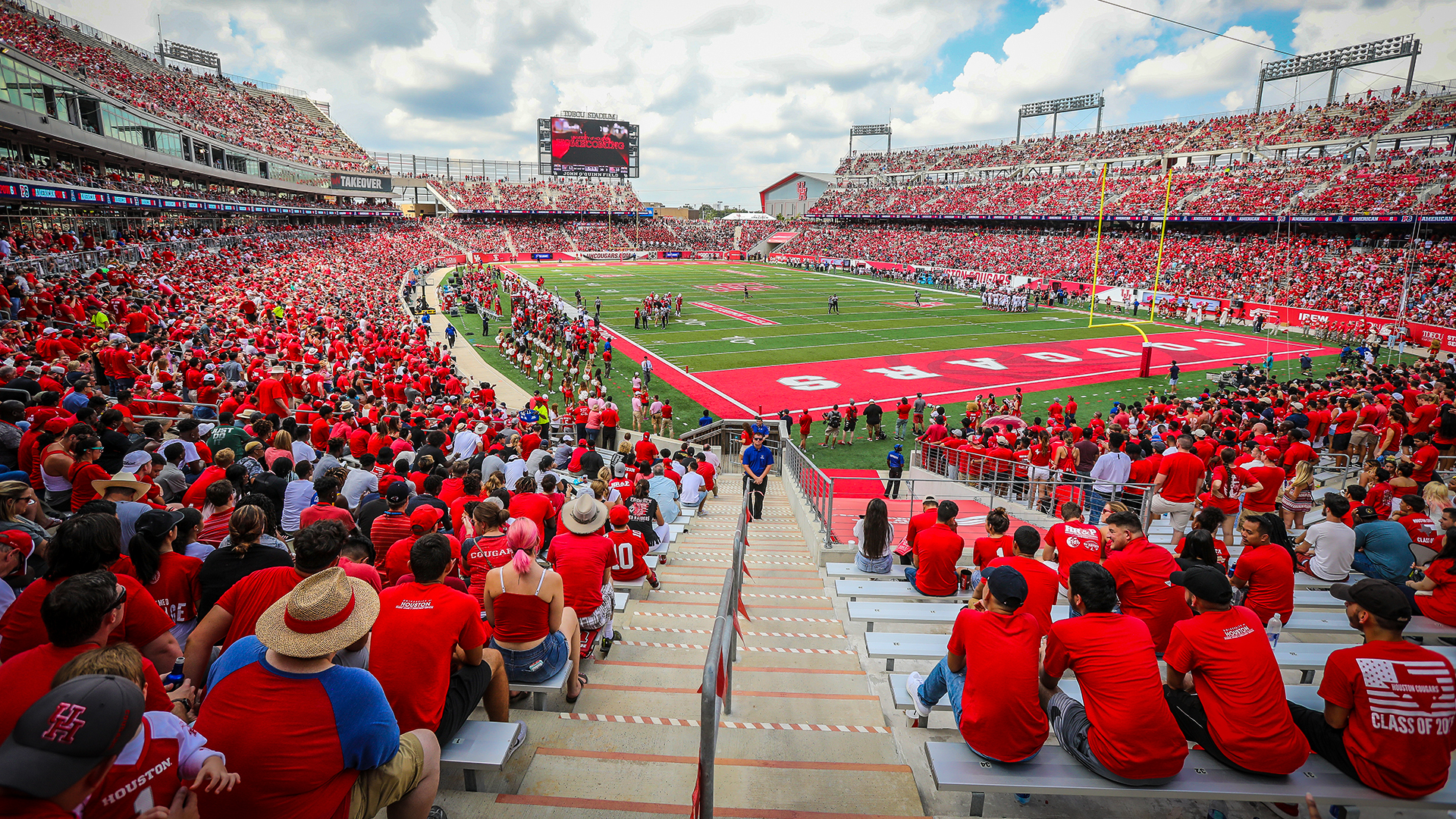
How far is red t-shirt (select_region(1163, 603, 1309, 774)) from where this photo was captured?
10.9 ft

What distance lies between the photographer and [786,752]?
153 inches

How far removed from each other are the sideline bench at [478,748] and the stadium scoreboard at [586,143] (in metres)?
98.3

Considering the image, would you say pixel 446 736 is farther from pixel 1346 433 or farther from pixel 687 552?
pixel 1346 433

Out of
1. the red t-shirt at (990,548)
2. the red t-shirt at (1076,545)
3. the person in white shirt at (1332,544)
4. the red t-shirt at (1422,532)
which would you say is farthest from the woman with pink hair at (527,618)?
the red t-shirt at (1422,532)

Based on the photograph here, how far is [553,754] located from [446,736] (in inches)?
23.4

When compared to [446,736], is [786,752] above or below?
below

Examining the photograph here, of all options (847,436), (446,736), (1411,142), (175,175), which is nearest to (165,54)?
(175,175)

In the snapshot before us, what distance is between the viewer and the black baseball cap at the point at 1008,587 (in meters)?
3.43

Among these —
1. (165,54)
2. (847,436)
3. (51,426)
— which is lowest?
(847,436)

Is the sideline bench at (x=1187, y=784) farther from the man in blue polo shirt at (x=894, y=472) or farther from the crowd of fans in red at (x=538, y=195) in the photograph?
the crowd of fans in red at (x=538, y=195)

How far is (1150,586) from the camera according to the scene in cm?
462

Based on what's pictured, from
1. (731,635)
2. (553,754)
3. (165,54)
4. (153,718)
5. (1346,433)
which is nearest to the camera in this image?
(153,718)

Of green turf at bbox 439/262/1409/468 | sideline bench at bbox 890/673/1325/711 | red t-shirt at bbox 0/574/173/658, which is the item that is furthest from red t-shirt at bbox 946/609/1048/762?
green turf at bbox 439/262/1409/468

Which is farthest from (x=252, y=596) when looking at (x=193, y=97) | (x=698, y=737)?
(x=193, y=97)
